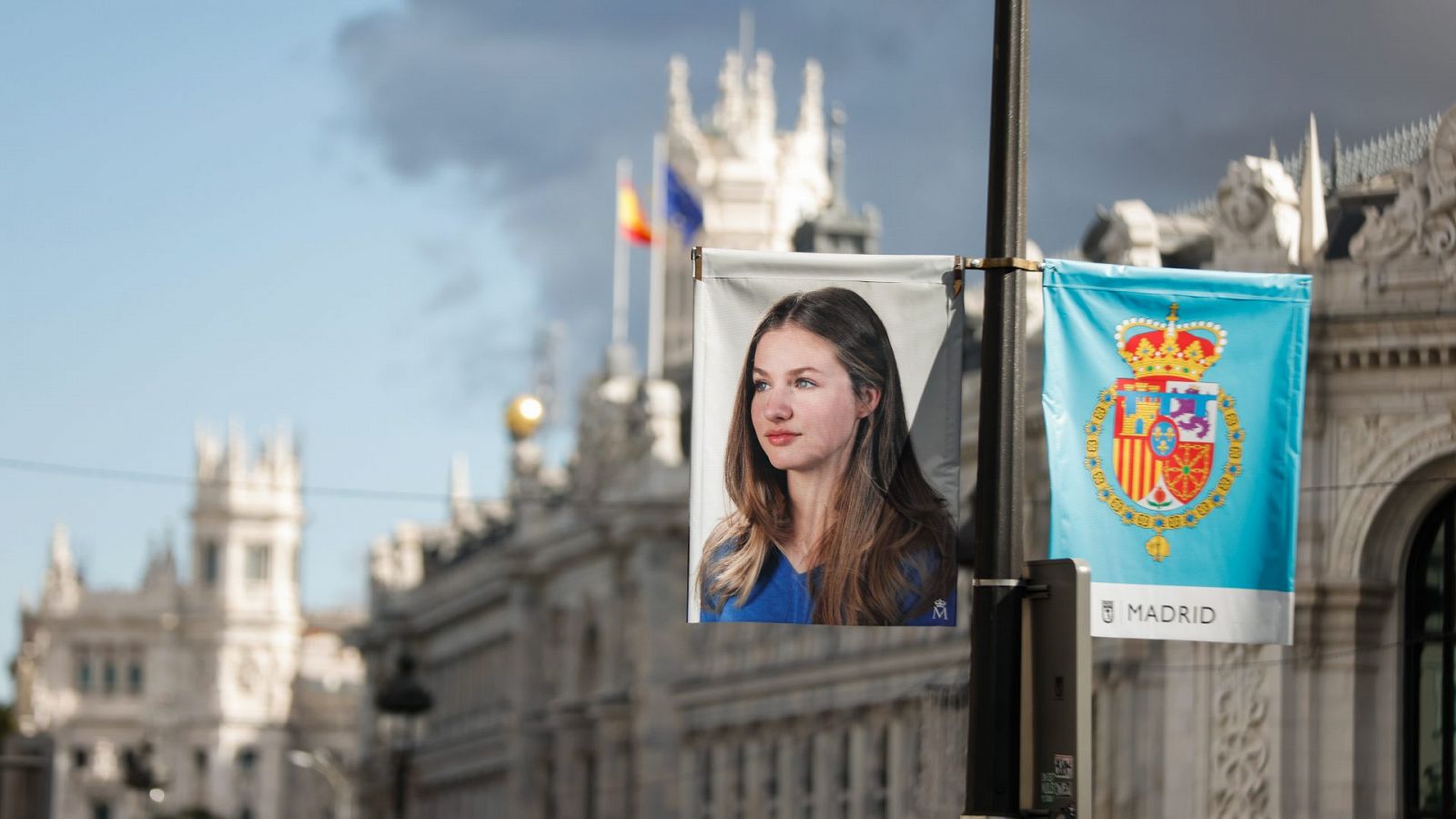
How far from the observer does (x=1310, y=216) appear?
33.8 meters

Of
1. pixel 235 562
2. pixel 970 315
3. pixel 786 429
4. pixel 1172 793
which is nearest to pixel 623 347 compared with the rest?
pixel 970 315

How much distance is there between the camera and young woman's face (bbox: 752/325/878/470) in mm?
11516

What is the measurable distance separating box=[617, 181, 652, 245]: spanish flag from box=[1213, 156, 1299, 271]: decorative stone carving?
36.4 meters

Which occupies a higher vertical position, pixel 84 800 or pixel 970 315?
pixel 970 315

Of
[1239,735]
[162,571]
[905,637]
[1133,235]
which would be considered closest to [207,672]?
[162,571]

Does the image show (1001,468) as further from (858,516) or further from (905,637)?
(905,637)

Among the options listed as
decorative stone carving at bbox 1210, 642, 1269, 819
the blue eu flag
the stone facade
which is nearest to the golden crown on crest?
the stone facade

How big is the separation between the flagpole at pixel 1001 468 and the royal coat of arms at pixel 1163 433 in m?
1.12

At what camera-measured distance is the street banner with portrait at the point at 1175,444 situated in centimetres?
1127

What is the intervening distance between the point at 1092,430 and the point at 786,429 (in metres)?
1.25

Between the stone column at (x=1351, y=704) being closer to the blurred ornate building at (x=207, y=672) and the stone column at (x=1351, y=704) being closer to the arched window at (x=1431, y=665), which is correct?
the arched window at (x=1431, y=665)

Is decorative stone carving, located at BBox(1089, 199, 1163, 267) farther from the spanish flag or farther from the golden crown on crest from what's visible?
the spanish flag

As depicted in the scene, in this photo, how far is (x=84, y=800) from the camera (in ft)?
491

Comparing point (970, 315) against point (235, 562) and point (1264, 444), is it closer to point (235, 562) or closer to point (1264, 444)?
point (1264, 444)
